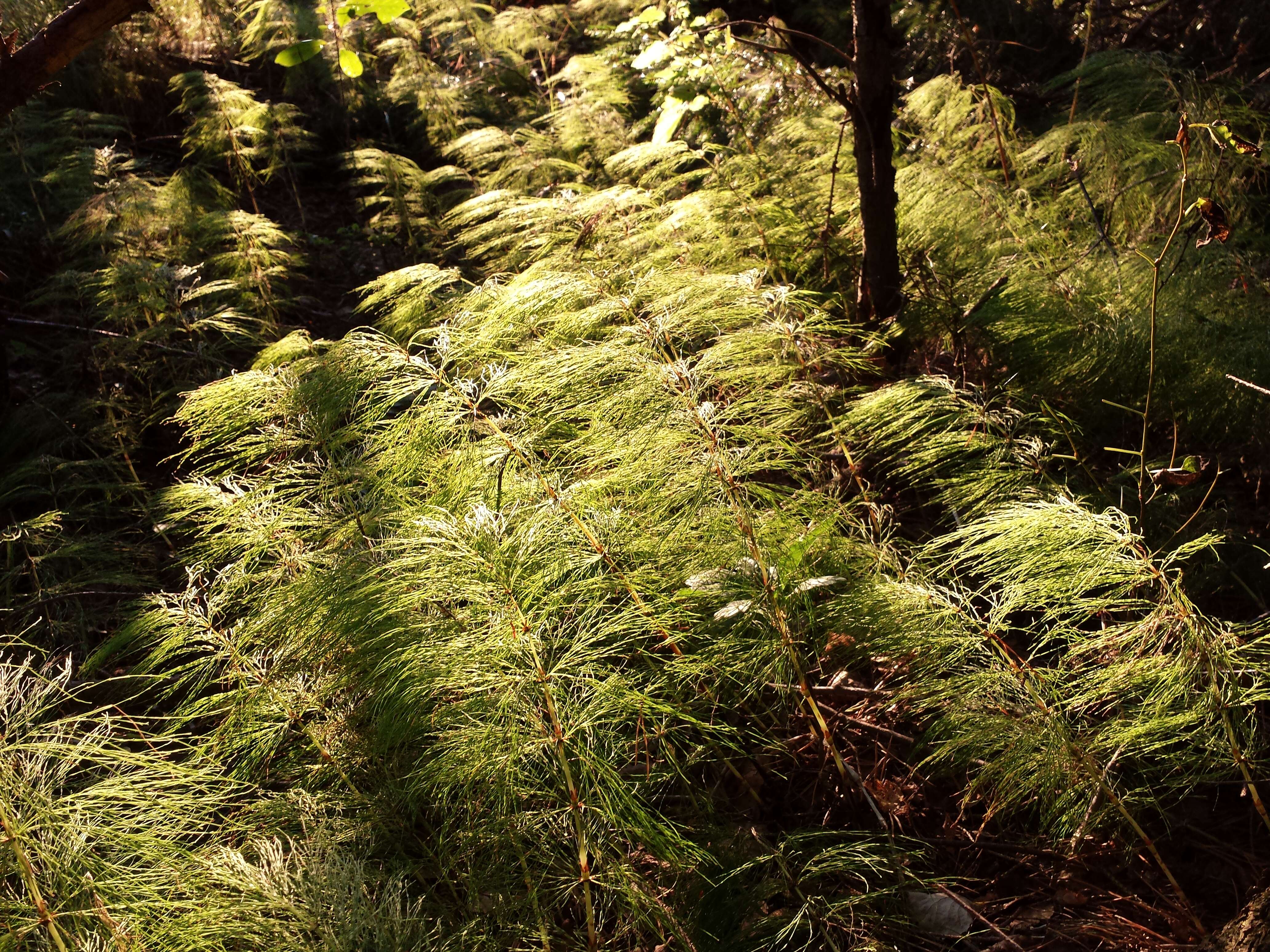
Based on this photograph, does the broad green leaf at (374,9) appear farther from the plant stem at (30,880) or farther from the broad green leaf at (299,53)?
the plant stem at (30,880)

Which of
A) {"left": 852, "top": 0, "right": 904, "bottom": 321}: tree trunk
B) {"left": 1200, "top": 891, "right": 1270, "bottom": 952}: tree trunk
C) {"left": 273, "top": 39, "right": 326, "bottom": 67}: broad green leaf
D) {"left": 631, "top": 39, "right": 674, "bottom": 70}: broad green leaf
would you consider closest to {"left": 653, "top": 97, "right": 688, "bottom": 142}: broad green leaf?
{"left": 631, "top": 39, "right": 674, "bottom": 70}: broad green leaf

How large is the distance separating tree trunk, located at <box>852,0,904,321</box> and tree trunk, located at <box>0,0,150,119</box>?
6.03ft

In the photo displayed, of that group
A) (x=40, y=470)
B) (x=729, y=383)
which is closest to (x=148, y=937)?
(x=729, y=383)

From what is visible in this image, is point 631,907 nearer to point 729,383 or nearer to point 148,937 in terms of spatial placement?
point 148,937

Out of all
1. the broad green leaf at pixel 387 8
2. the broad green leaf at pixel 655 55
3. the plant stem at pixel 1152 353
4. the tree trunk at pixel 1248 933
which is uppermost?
the broad green leaf at pixel 387 8

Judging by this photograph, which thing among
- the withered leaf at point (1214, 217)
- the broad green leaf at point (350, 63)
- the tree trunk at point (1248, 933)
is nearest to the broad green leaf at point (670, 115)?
the broad green leaf at point (350, 63)

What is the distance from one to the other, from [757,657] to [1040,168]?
2626 mm

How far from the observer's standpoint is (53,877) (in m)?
1.16

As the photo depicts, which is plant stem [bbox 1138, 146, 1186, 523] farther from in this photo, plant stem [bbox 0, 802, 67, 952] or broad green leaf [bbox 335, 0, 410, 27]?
plant stem [bbox 0, 802, 67, 952]

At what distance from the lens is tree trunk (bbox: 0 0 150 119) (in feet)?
6.69

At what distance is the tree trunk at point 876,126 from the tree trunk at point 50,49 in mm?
1837

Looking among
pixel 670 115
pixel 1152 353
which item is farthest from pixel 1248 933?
pixel 670 115

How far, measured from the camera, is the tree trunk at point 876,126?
238 cm

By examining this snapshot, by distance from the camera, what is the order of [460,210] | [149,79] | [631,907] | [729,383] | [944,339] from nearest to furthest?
[631,907]
[729,383]
[944,339]
[460,210]
[149,79]
